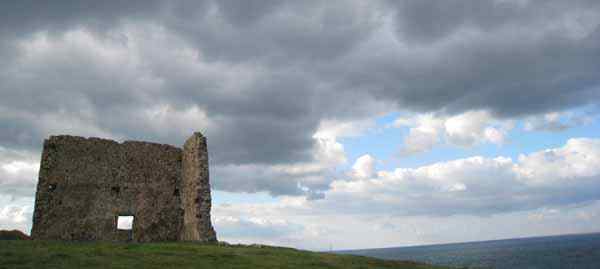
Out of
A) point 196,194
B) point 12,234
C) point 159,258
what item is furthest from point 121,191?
point 159,258

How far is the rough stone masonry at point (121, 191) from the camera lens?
85.5 feet

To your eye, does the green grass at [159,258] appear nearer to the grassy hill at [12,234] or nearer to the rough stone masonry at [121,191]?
the rough stone masonry at [121,191]

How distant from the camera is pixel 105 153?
91.4ft

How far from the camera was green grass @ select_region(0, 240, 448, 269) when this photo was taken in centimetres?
1603

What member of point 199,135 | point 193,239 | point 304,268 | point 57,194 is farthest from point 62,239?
point 304,268

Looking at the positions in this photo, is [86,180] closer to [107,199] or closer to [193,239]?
[107,199]

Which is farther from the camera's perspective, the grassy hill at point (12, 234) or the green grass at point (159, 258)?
the grassy hill at point (12, 234)

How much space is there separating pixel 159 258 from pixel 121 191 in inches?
441

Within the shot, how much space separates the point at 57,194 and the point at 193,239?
783 cm

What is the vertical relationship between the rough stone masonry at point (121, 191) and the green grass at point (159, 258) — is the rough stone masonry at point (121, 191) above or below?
above

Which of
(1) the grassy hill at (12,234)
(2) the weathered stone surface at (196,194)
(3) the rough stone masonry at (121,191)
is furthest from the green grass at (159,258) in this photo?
(1) the grassy hill at (12,234)

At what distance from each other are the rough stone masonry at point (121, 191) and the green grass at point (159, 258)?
527 centimetres

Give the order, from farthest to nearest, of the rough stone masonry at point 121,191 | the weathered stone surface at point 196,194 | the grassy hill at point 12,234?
the grassy hill at point 12,234 → the weathered stone surface at point 196,194 → the rough stone masonry at point 121,191

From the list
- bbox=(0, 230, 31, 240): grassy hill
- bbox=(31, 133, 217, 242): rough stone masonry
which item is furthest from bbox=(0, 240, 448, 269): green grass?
bbox=(0, 230, 31, 240): grassy hill
